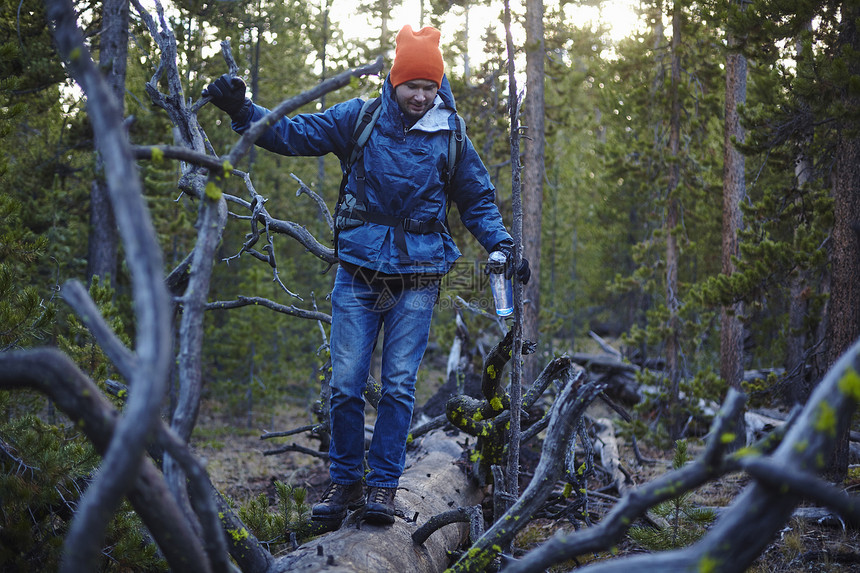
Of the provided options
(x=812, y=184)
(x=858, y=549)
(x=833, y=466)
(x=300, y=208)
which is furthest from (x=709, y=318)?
(x=300, y=208)

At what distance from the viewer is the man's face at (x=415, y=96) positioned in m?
3.55

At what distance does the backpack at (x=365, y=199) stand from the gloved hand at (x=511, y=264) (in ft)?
1.18

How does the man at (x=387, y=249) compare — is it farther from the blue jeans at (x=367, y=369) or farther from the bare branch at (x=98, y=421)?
the bare branch at (x=98, y=421)

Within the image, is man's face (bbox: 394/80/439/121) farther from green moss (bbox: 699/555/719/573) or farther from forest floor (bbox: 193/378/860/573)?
forest floor (bbox: 193/378/860/573)

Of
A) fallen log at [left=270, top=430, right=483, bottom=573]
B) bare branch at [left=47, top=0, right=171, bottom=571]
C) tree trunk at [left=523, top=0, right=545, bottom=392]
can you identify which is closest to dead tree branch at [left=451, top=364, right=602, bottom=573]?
fallen log at [left=270, top=430, right=483, bottom=573]

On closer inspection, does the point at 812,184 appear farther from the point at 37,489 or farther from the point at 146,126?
the point at 146,126

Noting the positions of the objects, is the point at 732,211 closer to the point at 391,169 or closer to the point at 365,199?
the point at 391,169

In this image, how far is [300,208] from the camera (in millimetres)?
18703

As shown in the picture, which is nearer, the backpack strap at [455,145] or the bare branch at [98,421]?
the bare branch at [98,421]

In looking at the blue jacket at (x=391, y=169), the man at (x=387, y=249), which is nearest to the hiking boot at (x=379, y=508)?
the man at (x=387, y=249)

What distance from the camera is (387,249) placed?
3.45m

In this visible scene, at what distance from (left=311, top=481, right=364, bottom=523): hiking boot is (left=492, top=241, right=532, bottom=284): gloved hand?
4.87 ft

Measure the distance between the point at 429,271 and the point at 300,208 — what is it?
624 inches

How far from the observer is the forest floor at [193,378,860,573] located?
3.99 metres
